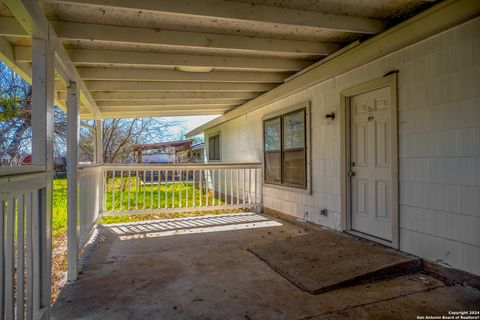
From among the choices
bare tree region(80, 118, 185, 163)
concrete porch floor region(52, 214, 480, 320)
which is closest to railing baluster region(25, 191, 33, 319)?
concrete porch floor region(52, 214, 480, 320)

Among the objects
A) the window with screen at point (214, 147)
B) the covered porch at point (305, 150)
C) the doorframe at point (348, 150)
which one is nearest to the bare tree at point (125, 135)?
the window with screen at point (214, 147)

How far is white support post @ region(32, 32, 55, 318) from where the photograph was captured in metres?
2.04

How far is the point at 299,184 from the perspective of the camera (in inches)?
212

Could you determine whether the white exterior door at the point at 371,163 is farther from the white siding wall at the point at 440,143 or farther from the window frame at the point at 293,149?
the window frame at the point at 293,149

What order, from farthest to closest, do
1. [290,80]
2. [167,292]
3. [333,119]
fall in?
[290,80], [333,119], [167,292]

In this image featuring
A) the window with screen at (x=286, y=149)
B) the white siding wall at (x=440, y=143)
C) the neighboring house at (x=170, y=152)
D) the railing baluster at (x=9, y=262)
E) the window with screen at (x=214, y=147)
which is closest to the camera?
the railing baluster at (x=9, y=262)

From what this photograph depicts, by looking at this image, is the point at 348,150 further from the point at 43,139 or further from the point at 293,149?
the point at 43,139

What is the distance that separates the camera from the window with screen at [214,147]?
10156 millimetres

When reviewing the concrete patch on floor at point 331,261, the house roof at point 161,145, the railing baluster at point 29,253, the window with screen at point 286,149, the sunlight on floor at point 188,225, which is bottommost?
the sunlight on floor at point 188,225

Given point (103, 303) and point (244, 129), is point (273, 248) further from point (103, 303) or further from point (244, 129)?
point (244, 129)

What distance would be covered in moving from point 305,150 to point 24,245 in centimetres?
416

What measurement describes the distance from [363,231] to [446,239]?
122 cm

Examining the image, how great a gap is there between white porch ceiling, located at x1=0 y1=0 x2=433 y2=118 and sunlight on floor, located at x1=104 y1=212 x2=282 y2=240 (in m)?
2.21

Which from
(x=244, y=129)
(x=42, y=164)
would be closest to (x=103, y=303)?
(x=42, y=164)
